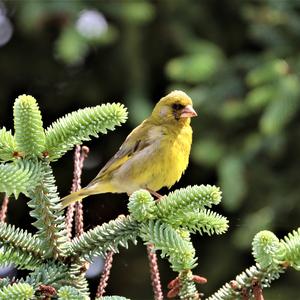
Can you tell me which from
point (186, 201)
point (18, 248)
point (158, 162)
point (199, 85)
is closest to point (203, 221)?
point (186, 201)

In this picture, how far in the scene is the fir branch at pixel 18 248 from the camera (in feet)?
6.03

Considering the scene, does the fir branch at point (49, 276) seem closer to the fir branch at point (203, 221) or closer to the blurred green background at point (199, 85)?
the fir branch at point (203, 221)

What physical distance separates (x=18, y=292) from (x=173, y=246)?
1.17 ft

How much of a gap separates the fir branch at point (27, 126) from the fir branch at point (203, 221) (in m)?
0.36

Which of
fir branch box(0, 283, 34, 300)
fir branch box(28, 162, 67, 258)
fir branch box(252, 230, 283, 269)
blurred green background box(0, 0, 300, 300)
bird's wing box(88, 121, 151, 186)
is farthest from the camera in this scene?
blurred green background box(0, 0, 300, 300)

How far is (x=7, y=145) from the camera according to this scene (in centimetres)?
186

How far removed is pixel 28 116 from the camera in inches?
70.8

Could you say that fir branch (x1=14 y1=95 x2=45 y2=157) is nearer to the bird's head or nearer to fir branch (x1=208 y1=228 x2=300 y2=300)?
fir branch (x1=208 y1=228 x2=300 y2=300)

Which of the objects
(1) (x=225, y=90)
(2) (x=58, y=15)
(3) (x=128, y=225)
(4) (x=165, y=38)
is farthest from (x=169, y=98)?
(4) (x=165, y=38)

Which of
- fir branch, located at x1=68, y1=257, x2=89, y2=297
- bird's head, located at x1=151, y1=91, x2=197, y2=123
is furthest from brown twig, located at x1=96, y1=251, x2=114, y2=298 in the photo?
bird's head, located at x1=151, y1=91, x2=197, y2=123

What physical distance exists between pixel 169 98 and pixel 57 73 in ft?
11.4

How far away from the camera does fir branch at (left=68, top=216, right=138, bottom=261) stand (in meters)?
1.87

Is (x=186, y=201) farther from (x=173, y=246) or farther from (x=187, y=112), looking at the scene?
(x=187, y=112)

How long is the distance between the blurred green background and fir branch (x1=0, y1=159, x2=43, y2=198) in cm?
332
